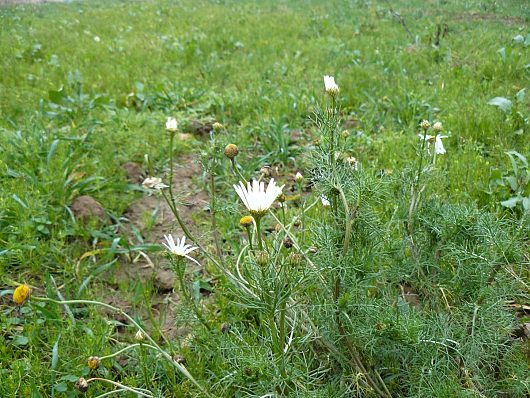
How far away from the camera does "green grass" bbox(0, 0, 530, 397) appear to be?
4.72 feet

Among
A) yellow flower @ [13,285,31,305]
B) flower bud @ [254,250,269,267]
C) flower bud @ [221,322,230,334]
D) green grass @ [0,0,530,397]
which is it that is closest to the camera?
flower bud @ [254,250,269,267]

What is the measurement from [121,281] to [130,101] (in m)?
2.32

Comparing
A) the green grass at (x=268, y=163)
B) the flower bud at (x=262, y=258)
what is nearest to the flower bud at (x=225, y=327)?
the green grass at (x=268, y=163)

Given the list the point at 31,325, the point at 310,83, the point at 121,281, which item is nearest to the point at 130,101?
the point at 310,83

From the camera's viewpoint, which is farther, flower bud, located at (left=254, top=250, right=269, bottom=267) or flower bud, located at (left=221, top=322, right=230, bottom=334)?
flower bud, located at (left=221, top=322, right=230, bottom=334)

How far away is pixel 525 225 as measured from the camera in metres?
1.47

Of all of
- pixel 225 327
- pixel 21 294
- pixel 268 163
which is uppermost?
pixel 21 294

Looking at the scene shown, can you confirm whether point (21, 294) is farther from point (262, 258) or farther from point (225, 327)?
point (225, 327)

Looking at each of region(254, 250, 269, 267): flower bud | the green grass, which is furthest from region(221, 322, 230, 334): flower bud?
region(254, 250, 269, 267): flower bud

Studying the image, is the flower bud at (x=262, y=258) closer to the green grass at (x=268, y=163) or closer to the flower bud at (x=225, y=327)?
the green grass at (x=268, y=163)

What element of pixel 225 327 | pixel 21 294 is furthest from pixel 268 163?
pixel 21 294

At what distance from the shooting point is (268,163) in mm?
3158

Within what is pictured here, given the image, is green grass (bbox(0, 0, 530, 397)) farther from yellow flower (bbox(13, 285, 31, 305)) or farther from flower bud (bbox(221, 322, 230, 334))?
yellow flower (bbox(13, 285, 31, 305))

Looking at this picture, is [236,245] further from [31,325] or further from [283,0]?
[283,0]
